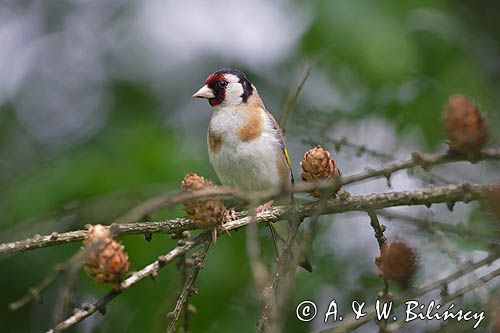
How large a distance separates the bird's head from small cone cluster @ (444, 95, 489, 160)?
2424 millimetres

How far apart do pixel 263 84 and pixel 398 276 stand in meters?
3.89

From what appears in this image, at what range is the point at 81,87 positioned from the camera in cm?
602

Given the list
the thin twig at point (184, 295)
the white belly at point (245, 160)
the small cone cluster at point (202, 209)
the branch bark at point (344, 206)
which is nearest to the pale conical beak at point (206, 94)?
the white belly at point (245, 160)

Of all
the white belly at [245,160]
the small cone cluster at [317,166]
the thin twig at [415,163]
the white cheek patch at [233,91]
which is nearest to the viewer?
the thin twig at [415,163]

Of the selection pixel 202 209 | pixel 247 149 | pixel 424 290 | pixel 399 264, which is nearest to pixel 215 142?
pixel 247 149

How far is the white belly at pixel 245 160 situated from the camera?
367 cm

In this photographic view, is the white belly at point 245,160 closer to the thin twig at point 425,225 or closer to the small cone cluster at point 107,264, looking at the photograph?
the thin twig at point 425,225

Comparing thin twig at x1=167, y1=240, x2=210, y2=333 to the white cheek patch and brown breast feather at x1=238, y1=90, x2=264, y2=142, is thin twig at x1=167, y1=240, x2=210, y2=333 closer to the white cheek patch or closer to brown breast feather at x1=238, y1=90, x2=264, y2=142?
brown breast feather at x1=238, y1=90, x2=264, y2=142

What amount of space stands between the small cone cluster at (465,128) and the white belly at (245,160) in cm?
197

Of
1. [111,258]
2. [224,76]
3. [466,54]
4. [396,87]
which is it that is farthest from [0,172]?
[111,258]

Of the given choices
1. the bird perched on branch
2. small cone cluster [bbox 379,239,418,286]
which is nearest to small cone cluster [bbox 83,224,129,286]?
small cone cluster [bbox 379,239,418,286]

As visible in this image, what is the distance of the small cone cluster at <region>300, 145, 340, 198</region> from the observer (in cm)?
208

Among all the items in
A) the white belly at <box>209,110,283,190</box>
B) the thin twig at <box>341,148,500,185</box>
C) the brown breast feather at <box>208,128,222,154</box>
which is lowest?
the white belly at <box>209,110,283,190</box>

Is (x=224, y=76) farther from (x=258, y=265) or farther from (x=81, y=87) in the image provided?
(x=258, y=265)
